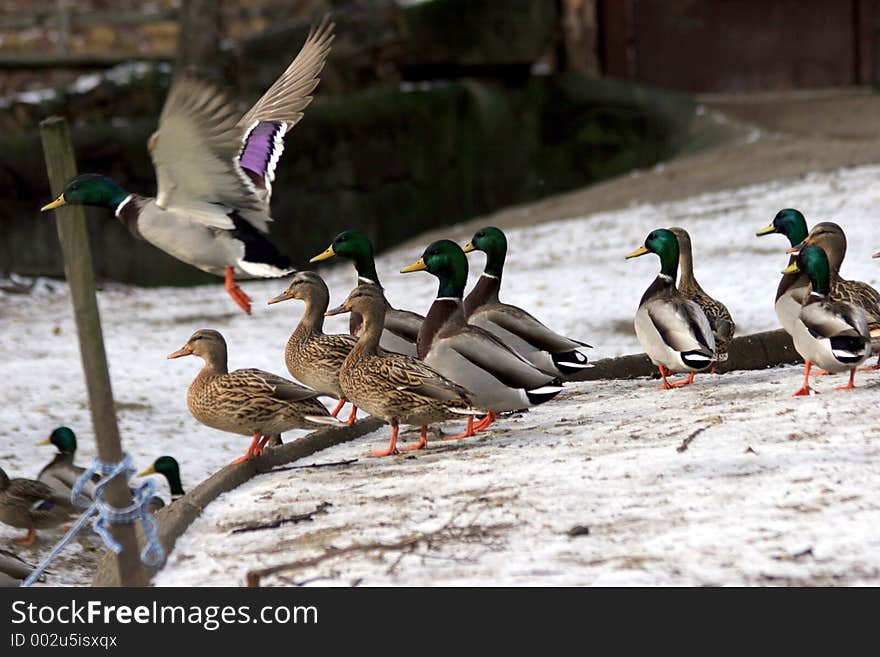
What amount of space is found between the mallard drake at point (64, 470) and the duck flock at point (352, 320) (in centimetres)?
4

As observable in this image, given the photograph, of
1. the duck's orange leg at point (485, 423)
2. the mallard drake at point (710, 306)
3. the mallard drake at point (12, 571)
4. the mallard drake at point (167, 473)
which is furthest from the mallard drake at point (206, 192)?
the mallard drake at point (710, 306)

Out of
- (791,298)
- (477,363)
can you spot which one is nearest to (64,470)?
(477,363)

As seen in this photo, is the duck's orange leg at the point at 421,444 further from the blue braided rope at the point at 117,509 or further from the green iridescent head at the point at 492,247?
the blue braided rope at the point at 117,509

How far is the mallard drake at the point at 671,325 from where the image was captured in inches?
277

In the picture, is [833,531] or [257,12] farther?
[257,12]

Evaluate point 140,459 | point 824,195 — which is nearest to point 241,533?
point 140,459

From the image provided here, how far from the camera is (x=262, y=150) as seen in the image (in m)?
6.29

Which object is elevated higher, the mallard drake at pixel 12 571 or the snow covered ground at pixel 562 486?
the snow covered ground at pixel 562 486

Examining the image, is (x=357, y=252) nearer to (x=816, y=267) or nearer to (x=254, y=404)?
(x=254, y=404)

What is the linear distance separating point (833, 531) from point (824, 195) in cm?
993

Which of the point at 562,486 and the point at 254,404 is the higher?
the point at 254,404

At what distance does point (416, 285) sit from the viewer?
13617mm

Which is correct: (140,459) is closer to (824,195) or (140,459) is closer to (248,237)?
(248,237)

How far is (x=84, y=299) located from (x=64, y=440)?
3899mm
